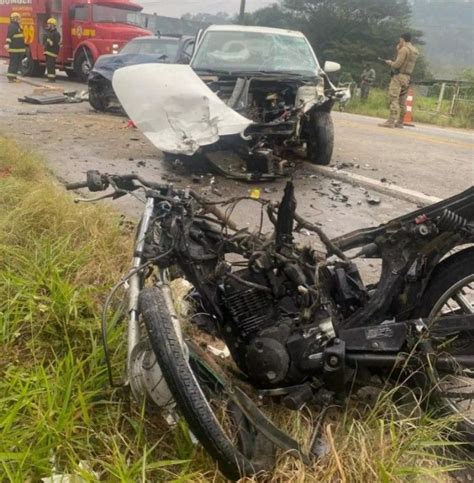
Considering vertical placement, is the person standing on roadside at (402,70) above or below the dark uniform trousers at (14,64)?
above

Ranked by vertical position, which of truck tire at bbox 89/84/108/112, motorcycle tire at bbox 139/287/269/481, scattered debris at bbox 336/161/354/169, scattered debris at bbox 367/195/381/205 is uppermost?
motorcycle tire at bbox 139/287/269/481

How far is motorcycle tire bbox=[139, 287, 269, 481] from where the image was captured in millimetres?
1656

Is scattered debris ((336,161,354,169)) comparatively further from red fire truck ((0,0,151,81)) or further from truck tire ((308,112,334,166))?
red fire truck ((0,0,151,81))

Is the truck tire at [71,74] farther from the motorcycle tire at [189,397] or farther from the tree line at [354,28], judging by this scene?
the tree line at [354,28]

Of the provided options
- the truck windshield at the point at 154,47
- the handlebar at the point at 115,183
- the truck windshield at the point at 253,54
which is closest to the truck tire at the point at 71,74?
the truck windshield at the point at 154,47

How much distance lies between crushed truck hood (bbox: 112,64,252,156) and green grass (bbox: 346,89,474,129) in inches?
472

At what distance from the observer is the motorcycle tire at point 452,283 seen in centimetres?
220

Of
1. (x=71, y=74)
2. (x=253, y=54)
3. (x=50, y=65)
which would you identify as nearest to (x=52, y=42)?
(x=50, y=65)

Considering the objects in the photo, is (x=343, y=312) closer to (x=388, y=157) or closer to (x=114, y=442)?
(x=114, y=442)

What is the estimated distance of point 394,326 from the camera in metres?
2.21

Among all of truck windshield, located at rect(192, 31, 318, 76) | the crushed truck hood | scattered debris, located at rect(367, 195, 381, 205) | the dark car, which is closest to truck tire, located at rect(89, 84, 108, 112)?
the dark car

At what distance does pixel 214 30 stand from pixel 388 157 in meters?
3.13

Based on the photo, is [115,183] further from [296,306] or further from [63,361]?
[296,306]

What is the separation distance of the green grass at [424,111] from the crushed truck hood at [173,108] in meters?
12.0
